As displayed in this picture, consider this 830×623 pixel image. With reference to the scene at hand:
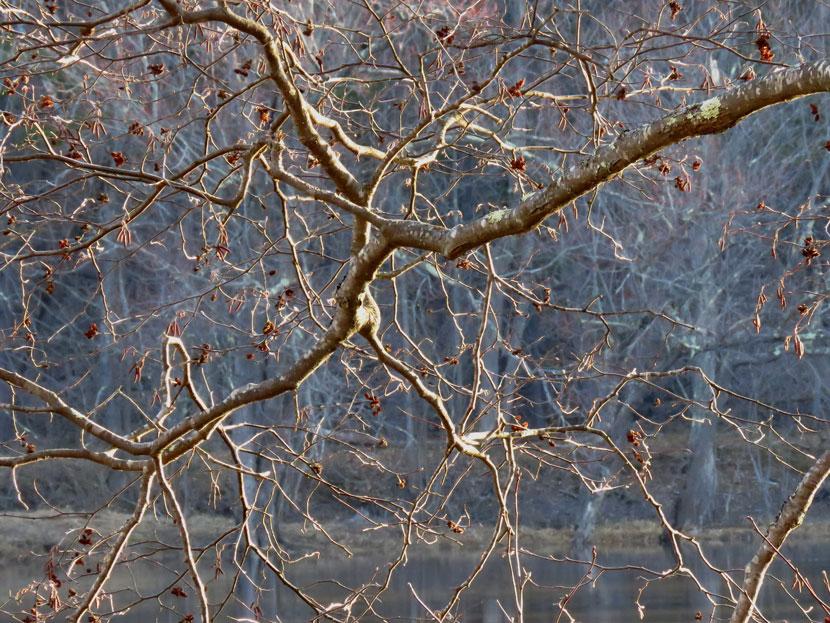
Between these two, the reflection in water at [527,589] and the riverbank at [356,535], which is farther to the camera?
the riverbank at [356,535]

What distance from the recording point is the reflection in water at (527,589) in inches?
→ 599

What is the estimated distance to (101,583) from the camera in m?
4.17

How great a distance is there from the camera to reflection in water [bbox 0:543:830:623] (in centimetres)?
1520

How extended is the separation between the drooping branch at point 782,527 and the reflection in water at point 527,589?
941 centimetres

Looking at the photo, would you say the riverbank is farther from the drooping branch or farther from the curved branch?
the curved branch

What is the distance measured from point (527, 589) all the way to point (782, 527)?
1432cm

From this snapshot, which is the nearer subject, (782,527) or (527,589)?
(782,527)

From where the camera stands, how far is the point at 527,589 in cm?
1788

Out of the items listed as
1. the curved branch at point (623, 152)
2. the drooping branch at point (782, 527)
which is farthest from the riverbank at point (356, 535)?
the curved branch at point (623, 152)

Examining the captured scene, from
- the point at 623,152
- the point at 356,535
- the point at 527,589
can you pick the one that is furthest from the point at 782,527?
the point at 356,535

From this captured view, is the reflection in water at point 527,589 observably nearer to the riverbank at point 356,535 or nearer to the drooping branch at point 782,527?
the riverbank at point 356,535

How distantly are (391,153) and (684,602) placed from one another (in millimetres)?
12821

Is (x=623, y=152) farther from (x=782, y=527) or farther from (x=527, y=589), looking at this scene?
(x=527, y=589)

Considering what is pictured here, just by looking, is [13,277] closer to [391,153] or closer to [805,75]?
[391,153]
